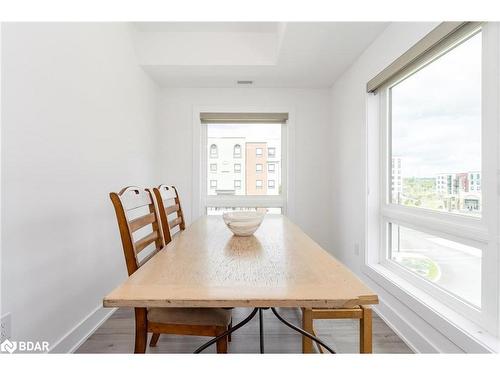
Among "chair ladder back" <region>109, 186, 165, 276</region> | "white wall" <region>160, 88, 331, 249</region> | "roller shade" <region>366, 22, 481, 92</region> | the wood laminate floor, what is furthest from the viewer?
"white wall" <region>160, 88, 331, 249</region>

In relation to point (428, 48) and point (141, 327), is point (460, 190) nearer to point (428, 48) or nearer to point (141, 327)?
point (428, 48)

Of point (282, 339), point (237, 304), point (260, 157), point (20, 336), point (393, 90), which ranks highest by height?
point (393, 90)

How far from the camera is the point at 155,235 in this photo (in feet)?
4.99

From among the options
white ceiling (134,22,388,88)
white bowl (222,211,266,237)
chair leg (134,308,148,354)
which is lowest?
chair leg (134,308,148,354)

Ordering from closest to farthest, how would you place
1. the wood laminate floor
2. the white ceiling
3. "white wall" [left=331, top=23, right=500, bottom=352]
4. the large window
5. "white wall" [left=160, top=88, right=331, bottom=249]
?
"white wall" [left=331, top=23, right=500, bottom=352] < the wood laminate floor < the white ceiling < "white wall" [left=160, top=88, right=331, bottom=249] < the large window

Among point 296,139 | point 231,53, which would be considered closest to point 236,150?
point 296,139

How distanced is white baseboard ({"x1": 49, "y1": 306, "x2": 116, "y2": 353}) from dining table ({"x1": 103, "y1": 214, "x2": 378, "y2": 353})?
1.00 metres

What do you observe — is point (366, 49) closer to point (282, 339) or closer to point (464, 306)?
point (464, 306)

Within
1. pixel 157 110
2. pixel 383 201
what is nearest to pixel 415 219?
pixel 383 201

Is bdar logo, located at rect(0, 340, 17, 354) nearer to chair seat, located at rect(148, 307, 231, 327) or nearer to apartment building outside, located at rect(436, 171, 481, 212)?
chair seat, located at rect(148, 307, 231, 327)

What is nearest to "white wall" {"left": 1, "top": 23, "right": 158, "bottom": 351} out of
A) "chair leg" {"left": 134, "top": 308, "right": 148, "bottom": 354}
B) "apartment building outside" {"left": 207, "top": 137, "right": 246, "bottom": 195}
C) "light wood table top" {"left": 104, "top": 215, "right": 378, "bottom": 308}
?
"chair leg" {"left": 134, "top": 308, "right": 148, "bottom": 354}

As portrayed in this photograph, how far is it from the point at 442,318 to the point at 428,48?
59.4 inches

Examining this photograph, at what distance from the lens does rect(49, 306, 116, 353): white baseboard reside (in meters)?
1.69
